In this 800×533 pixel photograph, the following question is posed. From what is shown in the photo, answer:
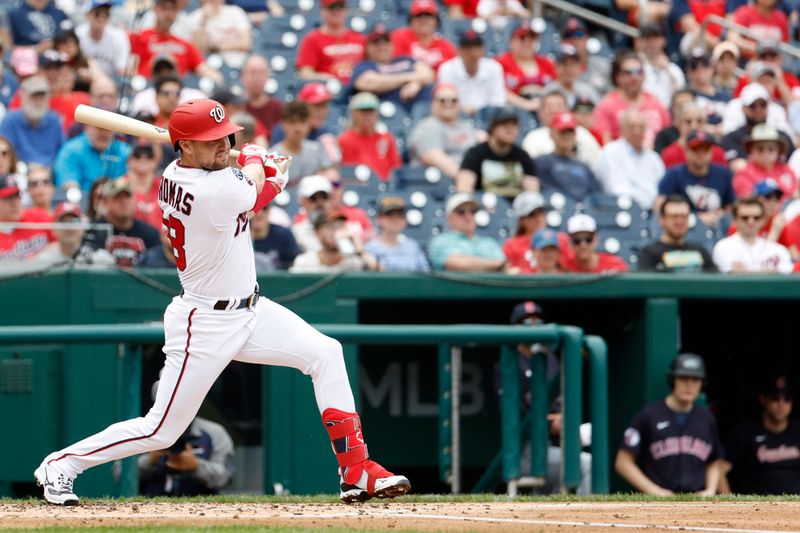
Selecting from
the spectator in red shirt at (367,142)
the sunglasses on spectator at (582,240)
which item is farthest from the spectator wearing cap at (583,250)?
the spectator in red shirt at (367,142)

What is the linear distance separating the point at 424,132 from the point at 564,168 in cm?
105

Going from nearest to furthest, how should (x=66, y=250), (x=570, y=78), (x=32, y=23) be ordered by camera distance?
(x=66, y=250), (x=32, y=23), (x=570, y=78)

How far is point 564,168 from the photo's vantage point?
10.8 metres

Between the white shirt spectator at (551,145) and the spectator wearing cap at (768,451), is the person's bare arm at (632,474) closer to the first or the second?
the spectator wearing cap at (768,451)

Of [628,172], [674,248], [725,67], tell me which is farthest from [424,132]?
[725,67]

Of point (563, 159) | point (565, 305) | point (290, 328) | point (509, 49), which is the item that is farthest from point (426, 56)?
point (290, 328)

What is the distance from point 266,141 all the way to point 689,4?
17.3 ft

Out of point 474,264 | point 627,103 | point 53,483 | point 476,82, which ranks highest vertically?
point 476,82

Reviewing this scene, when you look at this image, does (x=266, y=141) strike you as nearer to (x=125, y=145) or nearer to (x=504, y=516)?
(x=125, y=145)

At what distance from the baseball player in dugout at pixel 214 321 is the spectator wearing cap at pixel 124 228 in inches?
105

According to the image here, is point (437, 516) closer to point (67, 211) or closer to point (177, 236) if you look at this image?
→ point (177, 236)

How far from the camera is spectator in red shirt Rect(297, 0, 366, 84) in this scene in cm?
1190

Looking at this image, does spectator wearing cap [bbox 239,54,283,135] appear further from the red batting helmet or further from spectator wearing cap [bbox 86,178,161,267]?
the red batting helmet

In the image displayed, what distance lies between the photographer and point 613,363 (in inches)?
376
